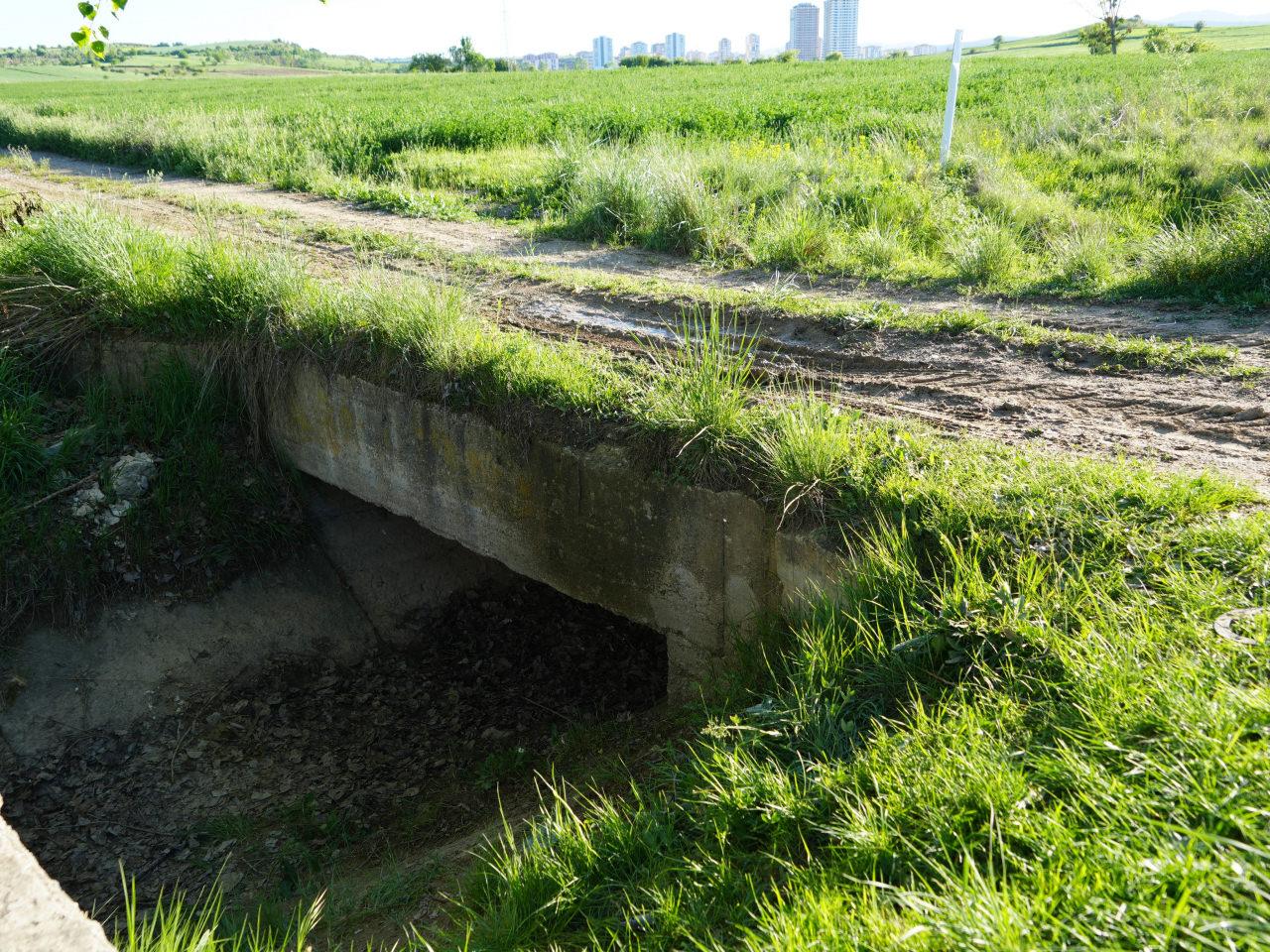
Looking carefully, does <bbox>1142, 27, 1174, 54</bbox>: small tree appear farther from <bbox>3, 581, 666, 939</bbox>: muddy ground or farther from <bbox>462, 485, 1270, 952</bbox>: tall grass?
<bbox>462, 485, 1270, 952</bbox>: tall grass

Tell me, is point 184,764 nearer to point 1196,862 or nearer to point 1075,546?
point 1075,546

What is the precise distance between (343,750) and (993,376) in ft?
14.6

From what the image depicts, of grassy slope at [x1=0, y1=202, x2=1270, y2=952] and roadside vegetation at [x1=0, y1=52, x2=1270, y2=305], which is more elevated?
roadside vegetation at [x1=0, y1=52, x2=1270, y2=305]

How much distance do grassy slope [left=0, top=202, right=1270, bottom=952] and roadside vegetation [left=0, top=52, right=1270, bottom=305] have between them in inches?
129

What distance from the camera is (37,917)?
2531 mm

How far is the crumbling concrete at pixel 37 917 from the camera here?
245 cm

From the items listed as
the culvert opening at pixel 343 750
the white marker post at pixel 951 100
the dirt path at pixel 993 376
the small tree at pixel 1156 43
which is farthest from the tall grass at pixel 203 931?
the small tree at pixel 1156 43

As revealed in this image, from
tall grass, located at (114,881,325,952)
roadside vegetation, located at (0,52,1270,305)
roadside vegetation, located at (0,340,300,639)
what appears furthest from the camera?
roadside vegetation, located at (0,52,1270,305)

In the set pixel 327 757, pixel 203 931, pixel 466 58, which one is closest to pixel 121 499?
pixel 327 757

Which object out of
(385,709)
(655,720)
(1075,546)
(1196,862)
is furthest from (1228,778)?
(385,709)

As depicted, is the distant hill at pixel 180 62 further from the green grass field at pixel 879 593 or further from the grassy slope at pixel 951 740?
the grassy slope at pixel 951 740

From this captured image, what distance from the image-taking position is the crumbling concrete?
2.45 metres

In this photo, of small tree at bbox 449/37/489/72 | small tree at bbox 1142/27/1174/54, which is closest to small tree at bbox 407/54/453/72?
small tree at bbox 449/37/489/72

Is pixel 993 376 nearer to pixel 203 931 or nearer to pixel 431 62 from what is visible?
pixel 203 931
